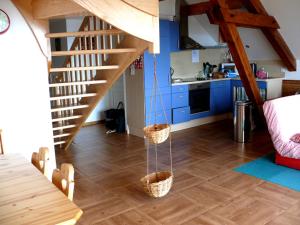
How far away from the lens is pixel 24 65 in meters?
3.41

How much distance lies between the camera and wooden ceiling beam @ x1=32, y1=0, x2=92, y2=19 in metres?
2.59

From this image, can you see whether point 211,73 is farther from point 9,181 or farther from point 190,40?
point 9,181

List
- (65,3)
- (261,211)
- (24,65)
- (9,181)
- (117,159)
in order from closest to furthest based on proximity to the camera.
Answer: (9,181)
(65,3)
(261,211)
(24,65)
(117,159)

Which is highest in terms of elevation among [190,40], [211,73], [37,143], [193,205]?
Answer: [190,40]

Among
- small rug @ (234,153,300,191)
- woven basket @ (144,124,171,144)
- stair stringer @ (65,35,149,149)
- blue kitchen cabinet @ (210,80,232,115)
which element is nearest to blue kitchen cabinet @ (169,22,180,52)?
blue kitchen cabinet @ (210,80,232,115)

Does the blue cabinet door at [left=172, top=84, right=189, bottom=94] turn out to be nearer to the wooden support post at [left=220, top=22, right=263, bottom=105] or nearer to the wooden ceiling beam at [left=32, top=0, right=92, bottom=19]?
the wooden support post at [left=220, top=22, right=263, bottom=105]

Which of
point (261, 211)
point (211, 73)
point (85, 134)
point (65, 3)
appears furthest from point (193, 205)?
point (211, 73)

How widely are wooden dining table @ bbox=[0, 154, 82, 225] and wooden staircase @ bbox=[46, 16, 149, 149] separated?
177 cm

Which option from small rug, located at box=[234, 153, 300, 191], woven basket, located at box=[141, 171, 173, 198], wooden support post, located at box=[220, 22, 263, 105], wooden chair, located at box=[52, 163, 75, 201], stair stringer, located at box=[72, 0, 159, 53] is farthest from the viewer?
wooden support post, located at box=[220, 22, 263, 105]

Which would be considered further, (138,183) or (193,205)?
(138,183)

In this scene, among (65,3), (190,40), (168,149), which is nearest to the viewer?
(65,3)

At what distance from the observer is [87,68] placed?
12.0 feet

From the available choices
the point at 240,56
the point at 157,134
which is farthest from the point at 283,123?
the point at 157,134

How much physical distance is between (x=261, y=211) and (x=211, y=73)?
442cm
